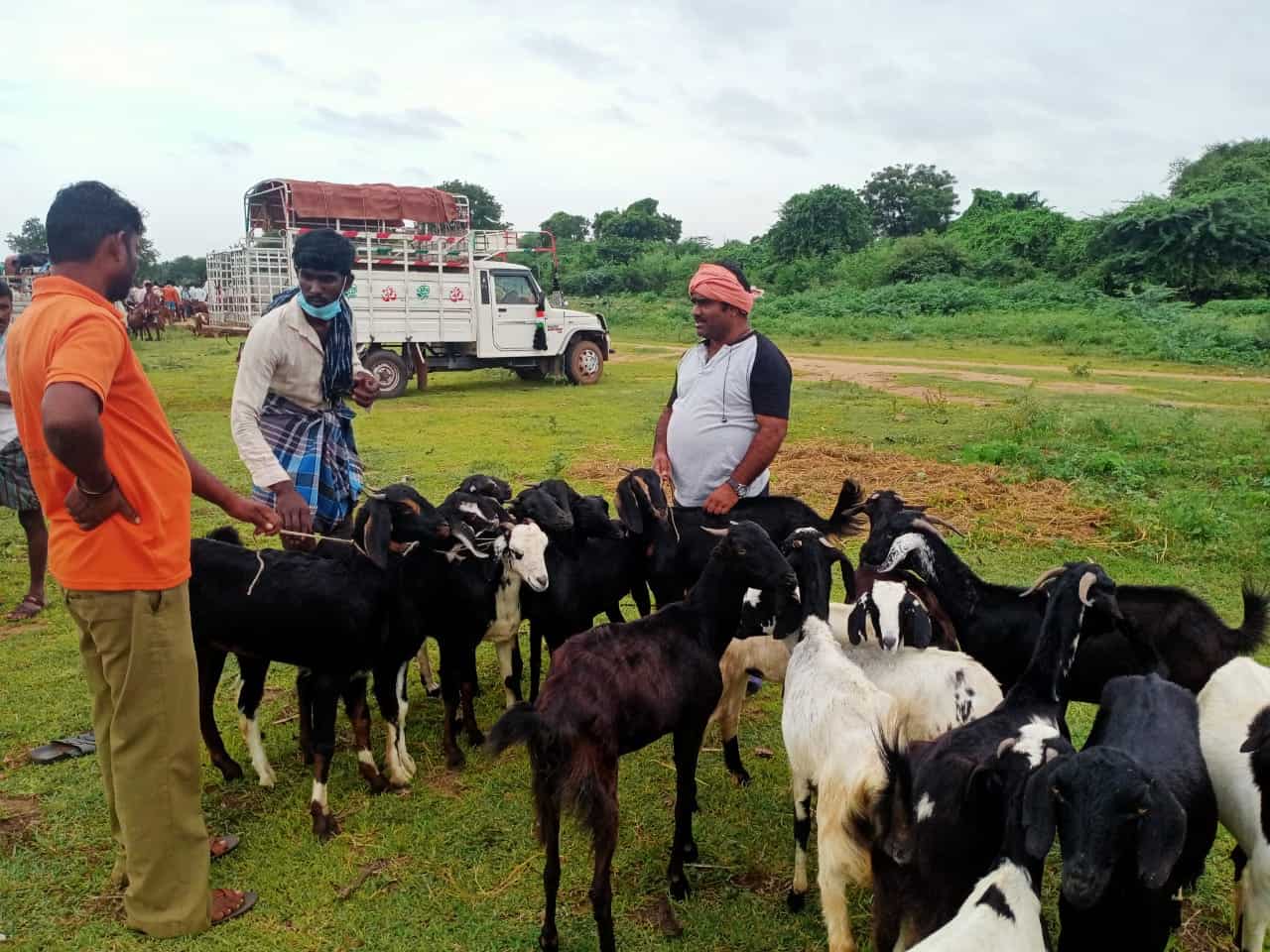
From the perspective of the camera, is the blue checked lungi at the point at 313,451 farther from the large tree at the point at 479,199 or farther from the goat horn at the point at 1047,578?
the large tree at the point at 479,199

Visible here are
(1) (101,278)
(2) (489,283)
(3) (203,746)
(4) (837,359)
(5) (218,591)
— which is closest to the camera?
(1) (101,278)

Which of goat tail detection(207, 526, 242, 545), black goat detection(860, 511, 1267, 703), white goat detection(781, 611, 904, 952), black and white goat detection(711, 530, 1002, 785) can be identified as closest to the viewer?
white goat detection(781, 611, 904, 952)

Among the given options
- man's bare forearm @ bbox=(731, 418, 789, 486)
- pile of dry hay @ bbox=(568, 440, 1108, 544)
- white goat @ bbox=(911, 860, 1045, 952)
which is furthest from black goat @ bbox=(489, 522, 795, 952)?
pile of dry hay @ bbox=(568, 440, 1108, 544)

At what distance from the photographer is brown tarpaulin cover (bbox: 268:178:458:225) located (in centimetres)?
1761

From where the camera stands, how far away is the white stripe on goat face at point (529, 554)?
15.4 ft

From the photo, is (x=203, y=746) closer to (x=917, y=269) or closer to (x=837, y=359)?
(x=837, y=359)

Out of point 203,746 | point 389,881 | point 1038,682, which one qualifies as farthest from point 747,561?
point 203,746

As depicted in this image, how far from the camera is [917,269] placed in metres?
37.6

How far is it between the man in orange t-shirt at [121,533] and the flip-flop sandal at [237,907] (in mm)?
86

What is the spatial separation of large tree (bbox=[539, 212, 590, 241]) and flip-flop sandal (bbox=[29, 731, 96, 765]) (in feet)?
231

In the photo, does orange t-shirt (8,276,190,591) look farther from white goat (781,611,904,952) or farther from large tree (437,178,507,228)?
large tree (437,178,507,228)

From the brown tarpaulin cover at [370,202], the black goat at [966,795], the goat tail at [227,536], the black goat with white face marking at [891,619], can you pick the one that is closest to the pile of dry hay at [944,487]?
the black goat with white face marking at [891,619]

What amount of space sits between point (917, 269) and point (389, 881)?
37.5 meters

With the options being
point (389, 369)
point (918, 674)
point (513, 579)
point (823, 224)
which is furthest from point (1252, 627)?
point (823, 224)
